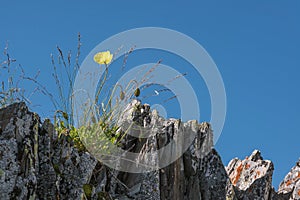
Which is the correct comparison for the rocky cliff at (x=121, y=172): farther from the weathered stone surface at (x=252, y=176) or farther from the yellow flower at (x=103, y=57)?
the yellow flower at (x=103, y=57)

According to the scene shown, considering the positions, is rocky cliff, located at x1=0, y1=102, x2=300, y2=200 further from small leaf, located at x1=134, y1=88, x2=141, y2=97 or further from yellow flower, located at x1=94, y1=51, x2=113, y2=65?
yellow flower, located at x1=94, y1=51, x2=113, y2=65

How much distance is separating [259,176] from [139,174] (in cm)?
332

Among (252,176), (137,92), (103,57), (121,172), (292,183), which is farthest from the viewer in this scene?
(292,183)

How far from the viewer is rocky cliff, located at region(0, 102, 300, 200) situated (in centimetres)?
598

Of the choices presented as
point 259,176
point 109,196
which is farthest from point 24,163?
point 259,176

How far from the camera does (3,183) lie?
574 centimetres

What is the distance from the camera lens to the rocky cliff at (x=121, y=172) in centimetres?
598

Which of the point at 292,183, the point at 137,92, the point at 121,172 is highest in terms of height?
the point at 292,183

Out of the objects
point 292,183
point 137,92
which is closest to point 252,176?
point 292,183

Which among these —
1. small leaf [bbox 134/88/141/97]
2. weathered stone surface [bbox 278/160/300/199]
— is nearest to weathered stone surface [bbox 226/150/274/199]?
weathered stone surface [bbox 278/160/300/199]

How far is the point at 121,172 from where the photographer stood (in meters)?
7.81

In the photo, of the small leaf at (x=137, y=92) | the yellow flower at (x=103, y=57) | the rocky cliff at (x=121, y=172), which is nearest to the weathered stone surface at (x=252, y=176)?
the rocky cliff at (x=121, y=172)

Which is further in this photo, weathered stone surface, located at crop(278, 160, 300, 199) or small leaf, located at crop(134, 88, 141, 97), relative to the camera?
weathered stone surface, located at crop(278, 160, 300, 199)

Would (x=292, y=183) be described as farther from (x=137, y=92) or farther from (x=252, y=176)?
(x=137, y=92)
